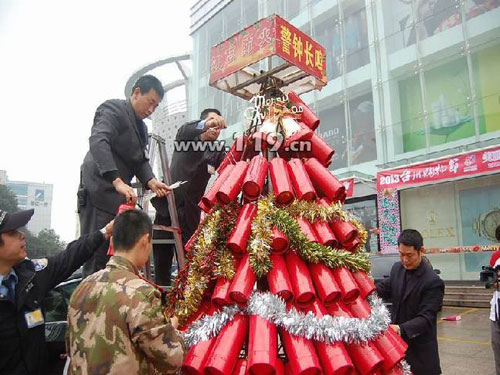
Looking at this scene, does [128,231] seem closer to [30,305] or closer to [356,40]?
[30,305]

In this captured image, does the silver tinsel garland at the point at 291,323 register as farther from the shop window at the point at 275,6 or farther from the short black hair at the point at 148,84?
the shop window at the point at 275,6

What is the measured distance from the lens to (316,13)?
661 inches

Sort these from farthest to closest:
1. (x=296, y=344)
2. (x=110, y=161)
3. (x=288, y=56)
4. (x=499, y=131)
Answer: (x=499, y=131), (x=288, y=56), (x=110, y=161), (x=296, y=344)

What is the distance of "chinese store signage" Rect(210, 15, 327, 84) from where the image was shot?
2.82 metres

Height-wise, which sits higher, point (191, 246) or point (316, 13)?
point (316, 13)

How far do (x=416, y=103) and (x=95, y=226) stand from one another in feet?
44.4

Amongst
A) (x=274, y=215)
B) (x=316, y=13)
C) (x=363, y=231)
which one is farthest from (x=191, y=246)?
(x=316, y=13)

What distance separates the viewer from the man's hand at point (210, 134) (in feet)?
9.45

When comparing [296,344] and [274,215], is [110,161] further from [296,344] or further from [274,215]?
[296,344]

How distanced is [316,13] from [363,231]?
16.5 meters

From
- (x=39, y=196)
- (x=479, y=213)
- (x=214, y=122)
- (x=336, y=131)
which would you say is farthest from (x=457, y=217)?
(x=39, y=196)

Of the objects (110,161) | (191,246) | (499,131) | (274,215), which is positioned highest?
(499,131)

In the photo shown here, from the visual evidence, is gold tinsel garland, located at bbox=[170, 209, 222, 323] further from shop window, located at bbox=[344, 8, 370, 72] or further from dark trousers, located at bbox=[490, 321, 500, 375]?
shop window, located at bbox=[344, 8, 370, 72]

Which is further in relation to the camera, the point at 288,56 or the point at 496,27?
the point at 496,27
